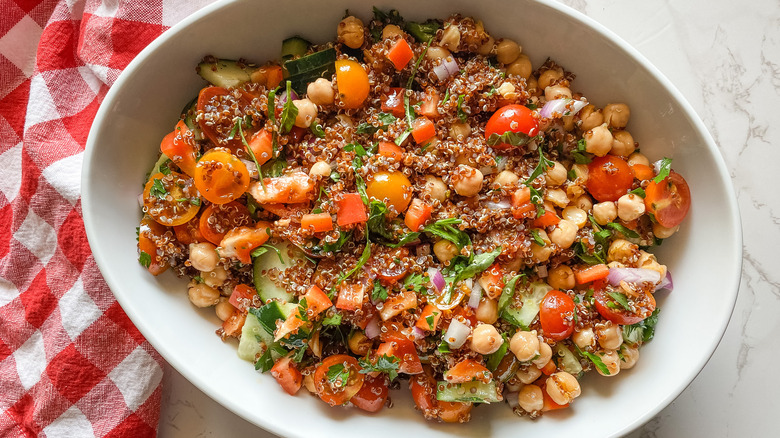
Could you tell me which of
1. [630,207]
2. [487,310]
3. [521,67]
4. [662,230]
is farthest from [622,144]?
[487,310]

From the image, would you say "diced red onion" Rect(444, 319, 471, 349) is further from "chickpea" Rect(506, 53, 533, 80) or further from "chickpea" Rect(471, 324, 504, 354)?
"chickpea" Rect(506, 53, 533, 80)

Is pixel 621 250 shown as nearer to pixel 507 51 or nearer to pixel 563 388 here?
pixel 563 388

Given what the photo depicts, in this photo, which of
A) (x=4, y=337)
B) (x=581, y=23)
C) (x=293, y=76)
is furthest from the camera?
(x=4, y=337)

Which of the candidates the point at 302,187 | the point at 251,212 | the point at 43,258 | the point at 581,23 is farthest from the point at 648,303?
the point at 43,258

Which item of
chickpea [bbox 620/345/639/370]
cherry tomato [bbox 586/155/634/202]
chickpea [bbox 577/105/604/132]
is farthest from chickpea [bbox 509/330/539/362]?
chickpea [bbox 577/105/604/132]

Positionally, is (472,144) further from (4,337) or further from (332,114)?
(4,337)
